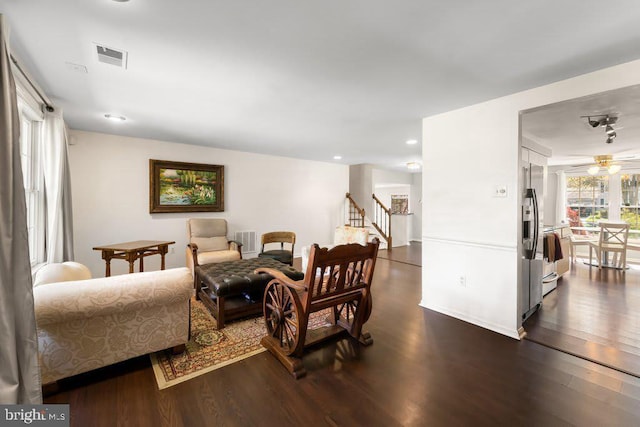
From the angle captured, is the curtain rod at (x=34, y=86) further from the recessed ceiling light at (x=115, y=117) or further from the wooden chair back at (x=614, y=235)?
the wooden chair back at (x=614, y=235)

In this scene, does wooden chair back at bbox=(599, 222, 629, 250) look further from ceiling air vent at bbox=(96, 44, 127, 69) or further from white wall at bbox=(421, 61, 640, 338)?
ceiling air vent at bbox=(96, 44, 127, 69)

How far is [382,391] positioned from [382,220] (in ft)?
20.9

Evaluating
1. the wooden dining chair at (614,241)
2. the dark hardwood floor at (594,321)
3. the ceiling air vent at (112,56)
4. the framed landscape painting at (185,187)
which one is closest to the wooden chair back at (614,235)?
the wooden dining chair at (614,241)

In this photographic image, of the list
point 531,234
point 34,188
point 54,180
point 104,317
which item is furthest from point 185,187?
point 531,234

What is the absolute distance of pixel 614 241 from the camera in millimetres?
5105

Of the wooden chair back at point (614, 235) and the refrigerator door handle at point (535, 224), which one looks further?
the wooden chair back at point (614, 235)

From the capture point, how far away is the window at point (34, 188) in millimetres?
2727

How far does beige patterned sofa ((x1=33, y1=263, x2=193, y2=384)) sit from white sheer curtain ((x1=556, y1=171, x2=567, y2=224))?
8.47 meters

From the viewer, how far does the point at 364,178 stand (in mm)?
7137

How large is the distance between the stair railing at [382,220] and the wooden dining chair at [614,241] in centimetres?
417

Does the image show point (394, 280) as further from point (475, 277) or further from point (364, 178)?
point (364, 178)

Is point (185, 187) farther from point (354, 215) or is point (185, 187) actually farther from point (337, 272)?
point (354, 215)

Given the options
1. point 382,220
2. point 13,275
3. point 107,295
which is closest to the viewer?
point 13,275

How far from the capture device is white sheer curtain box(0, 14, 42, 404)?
1.26m
